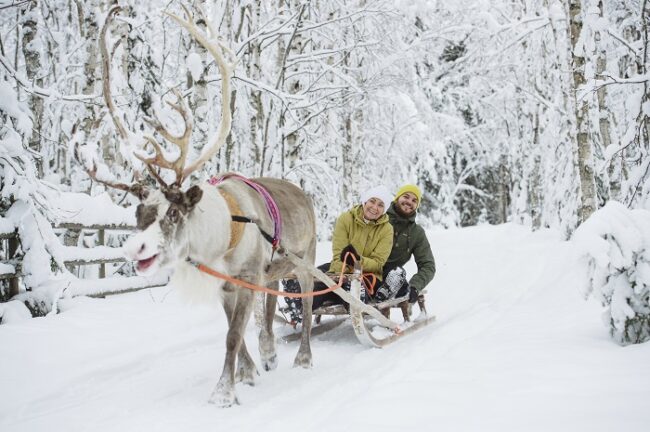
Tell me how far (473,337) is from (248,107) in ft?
24.2

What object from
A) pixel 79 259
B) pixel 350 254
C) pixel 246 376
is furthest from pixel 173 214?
pixel 79 259

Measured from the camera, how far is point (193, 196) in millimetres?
3264

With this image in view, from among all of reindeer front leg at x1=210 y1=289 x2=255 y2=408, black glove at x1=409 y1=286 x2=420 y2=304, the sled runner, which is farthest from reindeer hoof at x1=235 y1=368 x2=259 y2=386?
black glove at x1=409 y1=286 x2=420 y2=304

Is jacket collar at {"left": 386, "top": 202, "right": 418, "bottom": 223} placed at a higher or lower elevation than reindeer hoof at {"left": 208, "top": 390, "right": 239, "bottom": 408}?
higher

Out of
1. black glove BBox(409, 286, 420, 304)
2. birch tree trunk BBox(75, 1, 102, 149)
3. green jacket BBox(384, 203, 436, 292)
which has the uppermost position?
birch tree trunk BBox(75, 1, 102, 149)

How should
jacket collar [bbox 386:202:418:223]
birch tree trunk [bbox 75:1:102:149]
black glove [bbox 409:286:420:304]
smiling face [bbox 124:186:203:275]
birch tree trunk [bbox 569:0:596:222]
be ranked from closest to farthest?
smiling face [bbox 124:186:203:275], black glove [bbox 409:286:420:304], jacket collar [bbox 386:202:418:223], birch tree trunk [bbox 569:0:596:222], birch tree trunk [bbox 75:1:102:149]

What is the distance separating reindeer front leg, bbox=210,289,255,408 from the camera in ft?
11.3

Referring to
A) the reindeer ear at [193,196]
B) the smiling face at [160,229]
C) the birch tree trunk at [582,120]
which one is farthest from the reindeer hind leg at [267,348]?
the birch tree trunk at [582,120]

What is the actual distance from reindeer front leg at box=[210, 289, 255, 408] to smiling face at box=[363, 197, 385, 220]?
2.05m

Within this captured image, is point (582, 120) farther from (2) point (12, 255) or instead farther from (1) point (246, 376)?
(2) point (12, 255)

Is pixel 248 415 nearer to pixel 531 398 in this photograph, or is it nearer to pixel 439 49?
pixel 531 398

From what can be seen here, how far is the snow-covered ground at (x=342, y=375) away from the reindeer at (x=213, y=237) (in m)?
0.41

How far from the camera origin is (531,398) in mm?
2863

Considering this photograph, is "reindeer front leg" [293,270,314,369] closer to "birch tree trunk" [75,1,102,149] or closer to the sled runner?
the sled runner
